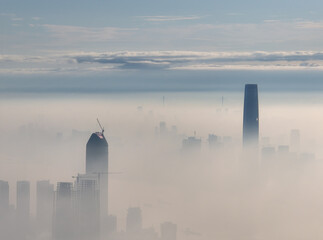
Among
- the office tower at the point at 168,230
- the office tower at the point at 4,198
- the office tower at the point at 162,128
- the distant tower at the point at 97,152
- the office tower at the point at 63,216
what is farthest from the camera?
the office tower at the point at 162,128

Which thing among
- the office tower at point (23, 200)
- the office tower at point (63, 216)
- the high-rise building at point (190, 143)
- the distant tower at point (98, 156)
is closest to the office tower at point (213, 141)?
the high-rise building at point (190, 143)

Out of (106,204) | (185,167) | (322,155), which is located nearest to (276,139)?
(322,155)

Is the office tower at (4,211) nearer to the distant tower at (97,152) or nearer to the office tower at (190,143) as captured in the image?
the distant tower at (97,152)

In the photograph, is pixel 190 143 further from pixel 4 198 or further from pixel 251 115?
pixel 4 198

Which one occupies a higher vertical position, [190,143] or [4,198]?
[190,143]

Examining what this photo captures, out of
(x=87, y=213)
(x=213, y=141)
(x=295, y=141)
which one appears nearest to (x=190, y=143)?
(x=213, y=141)

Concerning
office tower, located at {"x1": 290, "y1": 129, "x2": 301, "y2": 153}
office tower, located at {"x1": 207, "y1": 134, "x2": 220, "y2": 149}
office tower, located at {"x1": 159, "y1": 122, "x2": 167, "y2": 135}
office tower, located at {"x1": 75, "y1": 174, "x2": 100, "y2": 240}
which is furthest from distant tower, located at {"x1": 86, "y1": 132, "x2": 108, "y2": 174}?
office tower, located at {"x1": 290, "y1": 129, "x2": 301, "y2": 153}
